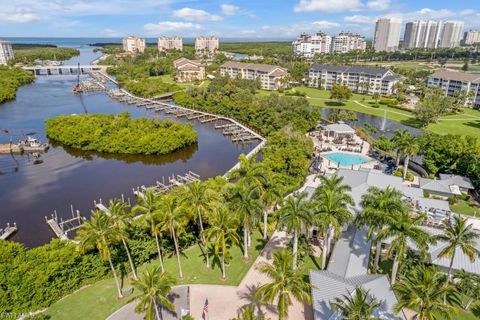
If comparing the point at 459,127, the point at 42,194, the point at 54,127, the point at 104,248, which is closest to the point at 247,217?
the point at 104,248

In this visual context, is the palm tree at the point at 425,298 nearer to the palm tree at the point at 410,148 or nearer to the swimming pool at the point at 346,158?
the palm tree at the point at 410,148

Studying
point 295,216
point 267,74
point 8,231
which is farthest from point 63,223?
point 267,74

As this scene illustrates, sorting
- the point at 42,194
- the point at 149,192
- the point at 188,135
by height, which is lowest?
the point at 42,194

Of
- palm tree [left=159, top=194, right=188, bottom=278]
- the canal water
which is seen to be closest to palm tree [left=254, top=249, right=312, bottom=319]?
palm tree [left=159, top=194, right=188, bottom=278]

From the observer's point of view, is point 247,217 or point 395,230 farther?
point 247,217

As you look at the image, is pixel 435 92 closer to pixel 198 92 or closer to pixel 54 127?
pixel 198 92

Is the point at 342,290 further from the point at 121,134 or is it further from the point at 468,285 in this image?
the point at 121,134

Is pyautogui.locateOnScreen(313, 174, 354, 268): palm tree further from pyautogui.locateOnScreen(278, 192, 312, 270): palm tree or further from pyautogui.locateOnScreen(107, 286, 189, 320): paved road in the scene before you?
pyautogui.locateOnScreen(107, 286, 189, 320): paved road
